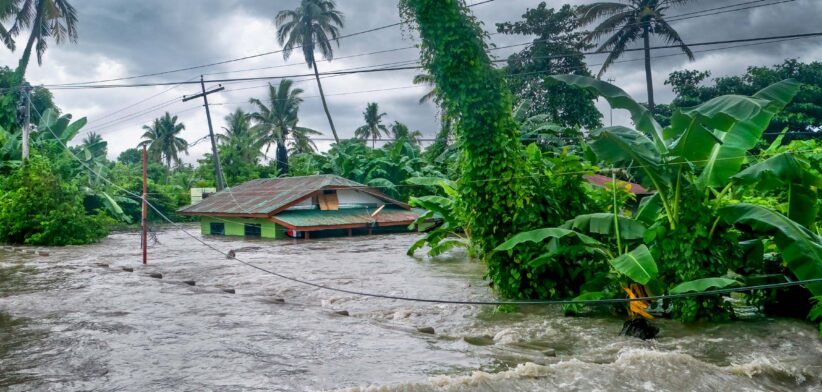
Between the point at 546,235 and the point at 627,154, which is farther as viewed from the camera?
the point at 546,235

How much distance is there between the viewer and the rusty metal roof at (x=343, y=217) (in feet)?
90.7

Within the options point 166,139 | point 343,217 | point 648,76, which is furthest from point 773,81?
point 166,139

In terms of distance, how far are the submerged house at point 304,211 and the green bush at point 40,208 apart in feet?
21.5

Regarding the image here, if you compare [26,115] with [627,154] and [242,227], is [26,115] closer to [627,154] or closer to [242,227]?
[242,227]

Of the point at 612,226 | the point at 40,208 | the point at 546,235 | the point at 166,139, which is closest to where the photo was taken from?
the point at 546,235

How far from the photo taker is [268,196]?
103ft

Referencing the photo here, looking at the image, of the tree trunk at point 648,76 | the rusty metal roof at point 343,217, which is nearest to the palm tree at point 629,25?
the tree trunk at point 648,76

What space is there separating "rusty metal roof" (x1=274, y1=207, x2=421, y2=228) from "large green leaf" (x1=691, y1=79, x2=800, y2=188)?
2002 cm

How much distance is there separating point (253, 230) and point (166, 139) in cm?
3504

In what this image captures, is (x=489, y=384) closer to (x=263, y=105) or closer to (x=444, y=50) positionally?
(x=444, y=50)

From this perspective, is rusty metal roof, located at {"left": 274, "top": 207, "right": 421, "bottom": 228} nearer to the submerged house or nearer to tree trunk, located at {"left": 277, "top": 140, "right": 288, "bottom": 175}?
the submerged house

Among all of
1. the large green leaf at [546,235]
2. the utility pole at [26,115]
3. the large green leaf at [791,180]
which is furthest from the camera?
the utility pole at [26,115]

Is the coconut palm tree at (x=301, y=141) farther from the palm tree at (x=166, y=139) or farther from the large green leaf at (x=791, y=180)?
the large green leaf at (x=791, y=180)

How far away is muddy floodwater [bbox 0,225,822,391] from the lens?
22.2ft
